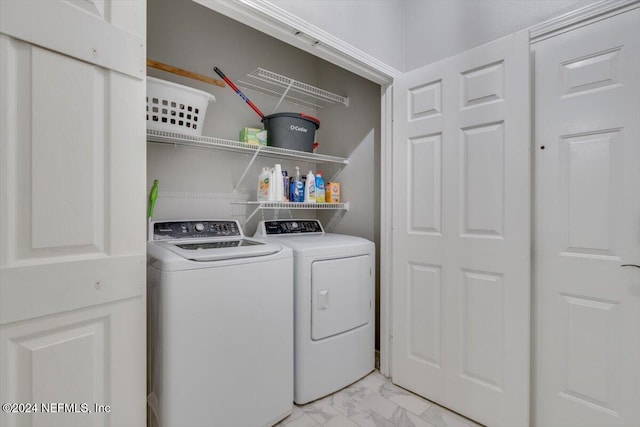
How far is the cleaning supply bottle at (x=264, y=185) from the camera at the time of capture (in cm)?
221

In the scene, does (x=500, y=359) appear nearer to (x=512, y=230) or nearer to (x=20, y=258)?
(x=512, y=230)

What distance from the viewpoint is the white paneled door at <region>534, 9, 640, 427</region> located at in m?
1.34

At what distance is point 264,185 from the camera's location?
7.35ft

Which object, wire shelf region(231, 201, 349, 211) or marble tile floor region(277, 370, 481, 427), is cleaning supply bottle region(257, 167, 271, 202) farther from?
marble tile floor region(277, 370, 481, 427)

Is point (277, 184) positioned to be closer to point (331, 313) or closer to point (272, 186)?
point (272, 186)

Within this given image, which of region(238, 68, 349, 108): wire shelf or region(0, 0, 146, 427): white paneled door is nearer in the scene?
region(0, 0, 146, 427): white paneled door

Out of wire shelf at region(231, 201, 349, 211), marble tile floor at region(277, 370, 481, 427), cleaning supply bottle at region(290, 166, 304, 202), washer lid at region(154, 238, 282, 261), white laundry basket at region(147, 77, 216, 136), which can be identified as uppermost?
white laundry basket at region(147, 77, 216, 136)

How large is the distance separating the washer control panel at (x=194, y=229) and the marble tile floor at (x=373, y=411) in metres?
1.19

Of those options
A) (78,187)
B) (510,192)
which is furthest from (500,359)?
(78,187)

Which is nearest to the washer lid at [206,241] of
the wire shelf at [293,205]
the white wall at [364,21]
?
the wire shelf at [293,205]

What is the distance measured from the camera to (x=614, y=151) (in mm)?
1374

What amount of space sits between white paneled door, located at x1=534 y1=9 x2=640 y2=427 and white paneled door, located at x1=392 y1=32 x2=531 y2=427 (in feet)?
0.41

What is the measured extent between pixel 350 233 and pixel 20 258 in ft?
7.03

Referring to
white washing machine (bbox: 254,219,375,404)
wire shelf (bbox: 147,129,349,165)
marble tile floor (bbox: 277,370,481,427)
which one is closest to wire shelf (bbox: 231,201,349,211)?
white washing machine (bbox: 254,219,375,404)
